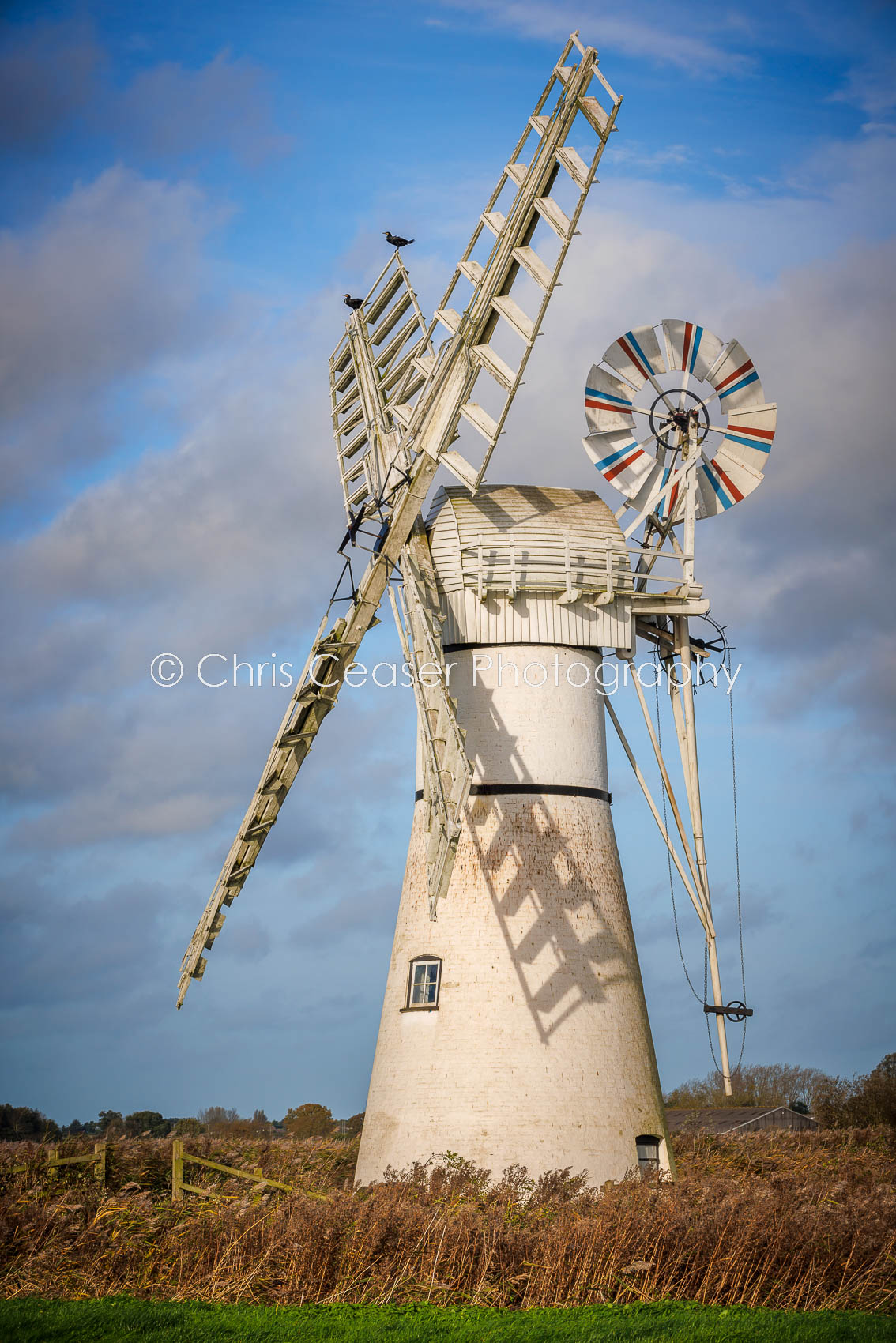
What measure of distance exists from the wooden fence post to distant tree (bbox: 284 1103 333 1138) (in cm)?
2000

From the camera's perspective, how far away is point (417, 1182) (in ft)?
58.4

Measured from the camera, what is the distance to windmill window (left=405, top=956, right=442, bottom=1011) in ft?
65.2

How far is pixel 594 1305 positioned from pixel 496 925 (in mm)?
7109

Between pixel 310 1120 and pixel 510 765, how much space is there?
22278mm

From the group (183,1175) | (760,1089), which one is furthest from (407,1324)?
(760,1089)

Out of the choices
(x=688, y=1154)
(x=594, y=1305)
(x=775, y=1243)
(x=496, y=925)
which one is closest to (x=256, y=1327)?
(x=594, y=1305)

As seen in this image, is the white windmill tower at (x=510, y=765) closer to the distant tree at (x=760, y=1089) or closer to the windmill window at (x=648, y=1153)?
the windmill window at (x=648, y=1153)

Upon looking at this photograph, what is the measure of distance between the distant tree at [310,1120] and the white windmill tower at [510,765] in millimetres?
18614

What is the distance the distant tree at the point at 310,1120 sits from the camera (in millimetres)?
37812

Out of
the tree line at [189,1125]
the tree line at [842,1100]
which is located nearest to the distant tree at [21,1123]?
the tree line at [189,1125]

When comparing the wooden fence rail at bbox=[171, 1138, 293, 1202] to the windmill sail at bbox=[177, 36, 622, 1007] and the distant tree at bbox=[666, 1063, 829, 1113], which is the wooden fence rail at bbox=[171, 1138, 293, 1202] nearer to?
the windmill sail at bbox=[177, 36, 622, 1007]

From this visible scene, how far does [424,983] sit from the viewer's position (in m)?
20.1

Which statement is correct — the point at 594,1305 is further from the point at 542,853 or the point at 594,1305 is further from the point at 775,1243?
the point at 542,853

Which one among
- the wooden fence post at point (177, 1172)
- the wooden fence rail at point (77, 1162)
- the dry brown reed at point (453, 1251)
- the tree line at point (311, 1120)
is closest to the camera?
the dry brown reed at point (453, 1251)
